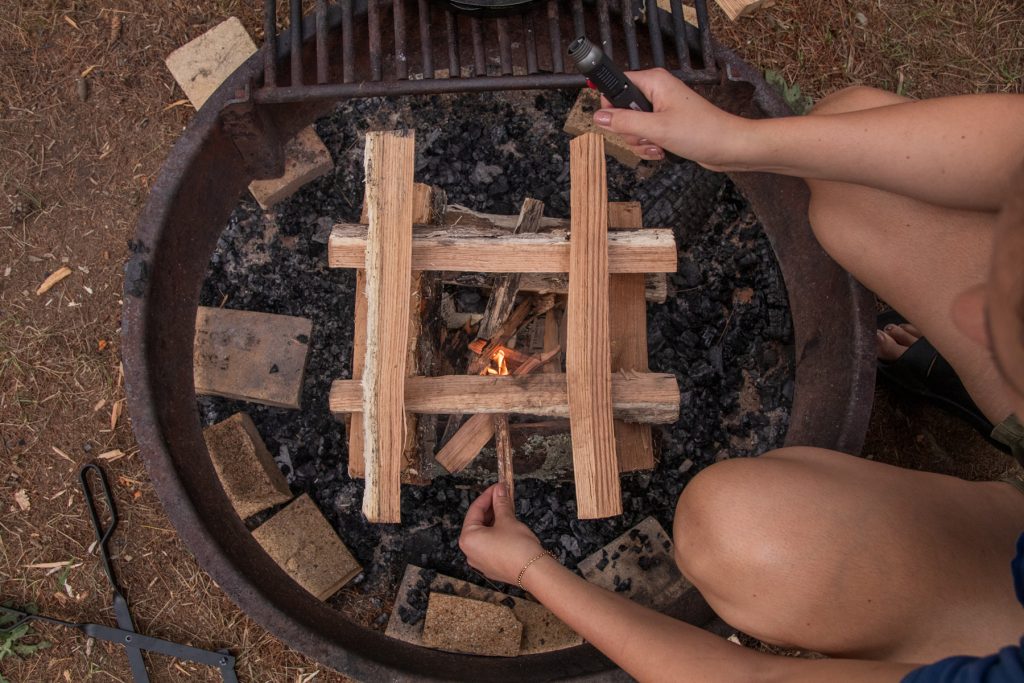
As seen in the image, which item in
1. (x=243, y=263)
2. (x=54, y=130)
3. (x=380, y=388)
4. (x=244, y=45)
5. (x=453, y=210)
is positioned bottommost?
(x=380, y=388)

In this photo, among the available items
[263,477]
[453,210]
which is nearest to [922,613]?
[453,210]

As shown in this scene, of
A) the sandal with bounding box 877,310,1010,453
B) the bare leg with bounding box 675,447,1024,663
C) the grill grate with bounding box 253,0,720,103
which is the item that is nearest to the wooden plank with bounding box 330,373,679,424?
the bare leg with bounding box 675,447,1024,663

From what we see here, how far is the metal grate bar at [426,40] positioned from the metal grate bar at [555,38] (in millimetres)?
300

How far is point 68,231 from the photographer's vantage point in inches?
96.7

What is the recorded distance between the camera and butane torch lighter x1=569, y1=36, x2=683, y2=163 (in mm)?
1396

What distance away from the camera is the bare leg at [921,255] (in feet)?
5.08

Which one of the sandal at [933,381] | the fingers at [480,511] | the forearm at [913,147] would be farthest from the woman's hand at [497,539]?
the sandal at [933,381]

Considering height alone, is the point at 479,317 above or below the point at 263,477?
above

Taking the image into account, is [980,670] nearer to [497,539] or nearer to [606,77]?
[497,539]

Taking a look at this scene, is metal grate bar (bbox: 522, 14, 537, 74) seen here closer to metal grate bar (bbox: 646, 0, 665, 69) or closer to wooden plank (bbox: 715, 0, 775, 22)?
metal grate bar (bbox: 646, 0, 665, 69)

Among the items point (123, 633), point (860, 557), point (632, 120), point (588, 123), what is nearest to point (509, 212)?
point (588, 123)

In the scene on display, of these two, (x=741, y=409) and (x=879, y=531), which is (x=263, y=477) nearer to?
(x=741, y=409)

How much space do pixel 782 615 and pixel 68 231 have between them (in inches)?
97.5

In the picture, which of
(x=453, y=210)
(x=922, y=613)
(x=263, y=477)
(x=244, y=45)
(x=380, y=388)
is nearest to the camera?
(x=922, y=613)
